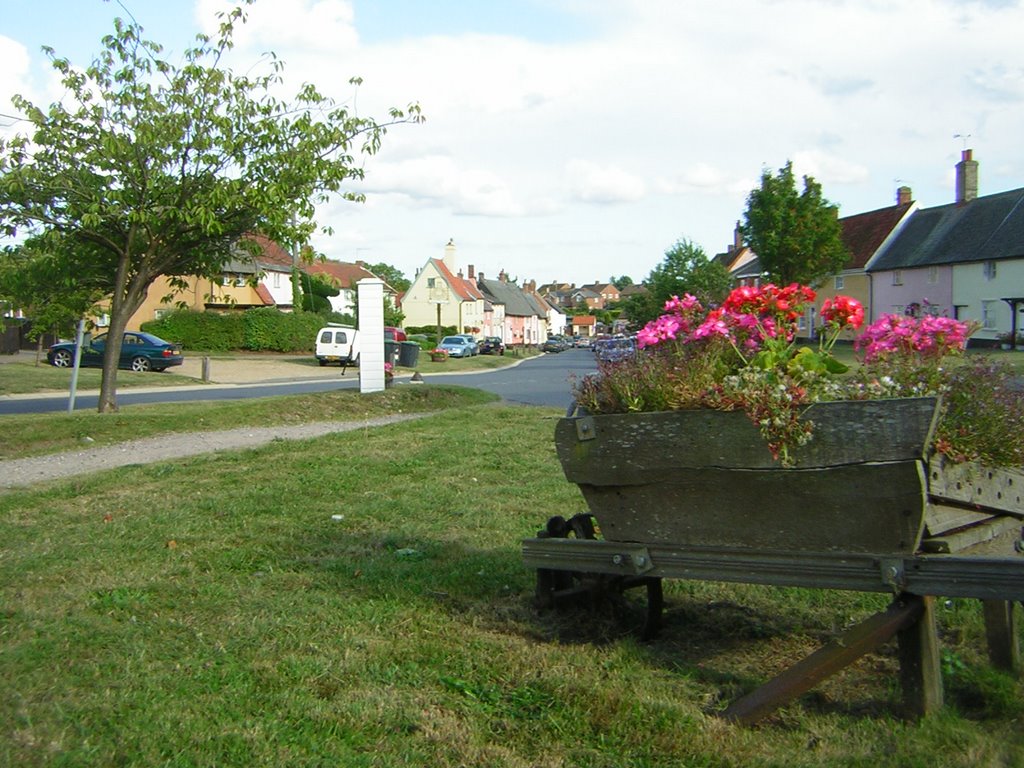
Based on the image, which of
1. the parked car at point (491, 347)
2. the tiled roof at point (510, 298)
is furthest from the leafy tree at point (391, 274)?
the parked car at point (491, 347)

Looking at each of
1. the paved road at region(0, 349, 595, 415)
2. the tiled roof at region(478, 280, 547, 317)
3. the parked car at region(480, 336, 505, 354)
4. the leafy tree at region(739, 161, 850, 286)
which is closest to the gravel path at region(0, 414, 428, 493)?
the paved road at region(0, 349, 595, 415)

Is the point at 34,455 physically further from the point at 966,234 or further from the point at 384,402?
the point at 966,234

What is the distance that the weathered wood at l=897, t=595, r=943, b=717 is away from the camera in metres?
3.52

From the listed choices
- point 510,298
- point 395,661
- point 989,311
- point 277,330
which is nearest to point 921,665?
point 395,661

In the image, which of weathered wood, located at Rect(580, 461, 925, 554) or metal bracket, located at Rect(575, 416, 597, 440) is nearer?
weathered wood, located at Rect(580, 461, 925, 554)

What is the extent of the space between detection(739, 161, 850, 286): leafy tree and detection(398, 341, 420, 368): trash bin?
23.4m

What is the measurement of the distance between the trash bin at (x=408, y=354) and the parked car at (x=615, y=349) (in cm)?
2665

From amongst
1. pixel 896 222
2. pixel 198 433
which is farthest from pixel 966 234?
pixel 198 433

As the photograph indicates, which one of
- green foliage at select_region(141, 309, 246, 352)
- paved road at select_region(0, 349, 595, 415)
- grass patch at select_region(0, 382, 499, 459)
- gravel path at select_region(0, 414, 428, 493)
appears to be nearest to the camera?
gravel path at select_region(0, 414, 428, 493)

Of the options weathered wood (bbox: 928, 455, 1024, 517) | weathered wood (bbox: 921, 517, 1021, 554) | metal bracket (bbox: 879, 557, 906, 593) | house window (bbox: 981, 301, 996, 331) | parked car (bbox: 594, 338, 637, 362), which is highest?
house window (bbox: 981, 301, 996, 331)

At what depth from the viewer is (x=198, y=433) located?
14273mm

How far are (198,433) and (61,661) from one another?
10382 mm

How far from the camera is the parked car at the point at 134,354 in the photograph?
3703cm

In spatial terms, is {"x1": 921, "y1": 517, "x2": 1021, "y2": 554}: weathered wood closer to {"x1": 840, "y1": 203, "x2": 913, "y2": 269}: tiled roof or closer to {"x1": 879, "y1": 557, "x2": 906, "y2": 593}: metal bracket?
{"x1": 879, "y1": 557, "x2": 906, "y2": 593}: metal bracket
